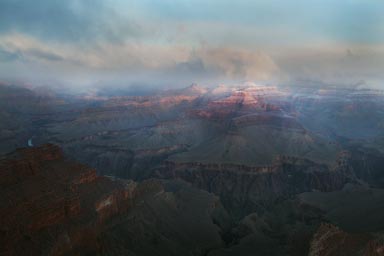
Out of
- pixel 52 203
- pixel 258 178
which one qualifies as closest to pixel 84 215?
pixel 52 203

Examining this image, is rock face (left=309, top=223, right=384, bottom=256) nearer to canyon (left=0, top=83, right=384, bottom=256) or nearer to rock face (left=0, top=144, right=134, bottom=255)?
canyon (left=0, top=83, right=384, bottom=256)

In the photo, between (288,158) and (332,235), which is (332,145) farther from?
(332,235)

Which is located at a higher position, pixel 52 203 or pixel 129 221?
pixel 52 203

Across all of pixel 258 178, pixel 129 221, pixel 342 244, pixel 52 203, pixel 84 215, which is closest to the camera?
pixel 342 244

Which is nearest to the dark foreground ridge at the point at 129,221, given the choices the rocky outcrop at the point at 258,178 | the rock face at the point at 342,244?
the rock face at the point at 342,244

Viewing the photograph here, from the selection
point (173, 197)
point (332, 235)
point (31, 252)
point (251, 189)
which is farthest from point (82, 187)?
point (251, 189)

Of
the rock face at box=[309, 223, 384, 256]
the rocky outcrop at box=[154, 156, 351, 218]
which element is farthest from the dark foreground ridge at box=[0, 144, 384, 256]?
the rocky outcrop at box=[154, 156, 351, 218]

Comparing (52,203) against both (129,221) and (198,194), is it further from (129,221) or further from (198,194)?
(198,194)

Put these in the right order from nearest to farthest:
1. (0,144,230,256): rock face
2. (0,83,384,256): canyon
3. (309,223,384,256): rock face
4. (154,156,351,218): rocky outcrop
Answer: (309,223,384,256): rock face, (0,144,230,256): rock face, (0,83,384,256): canyon, (154,156,351,218): rocky outcrop
